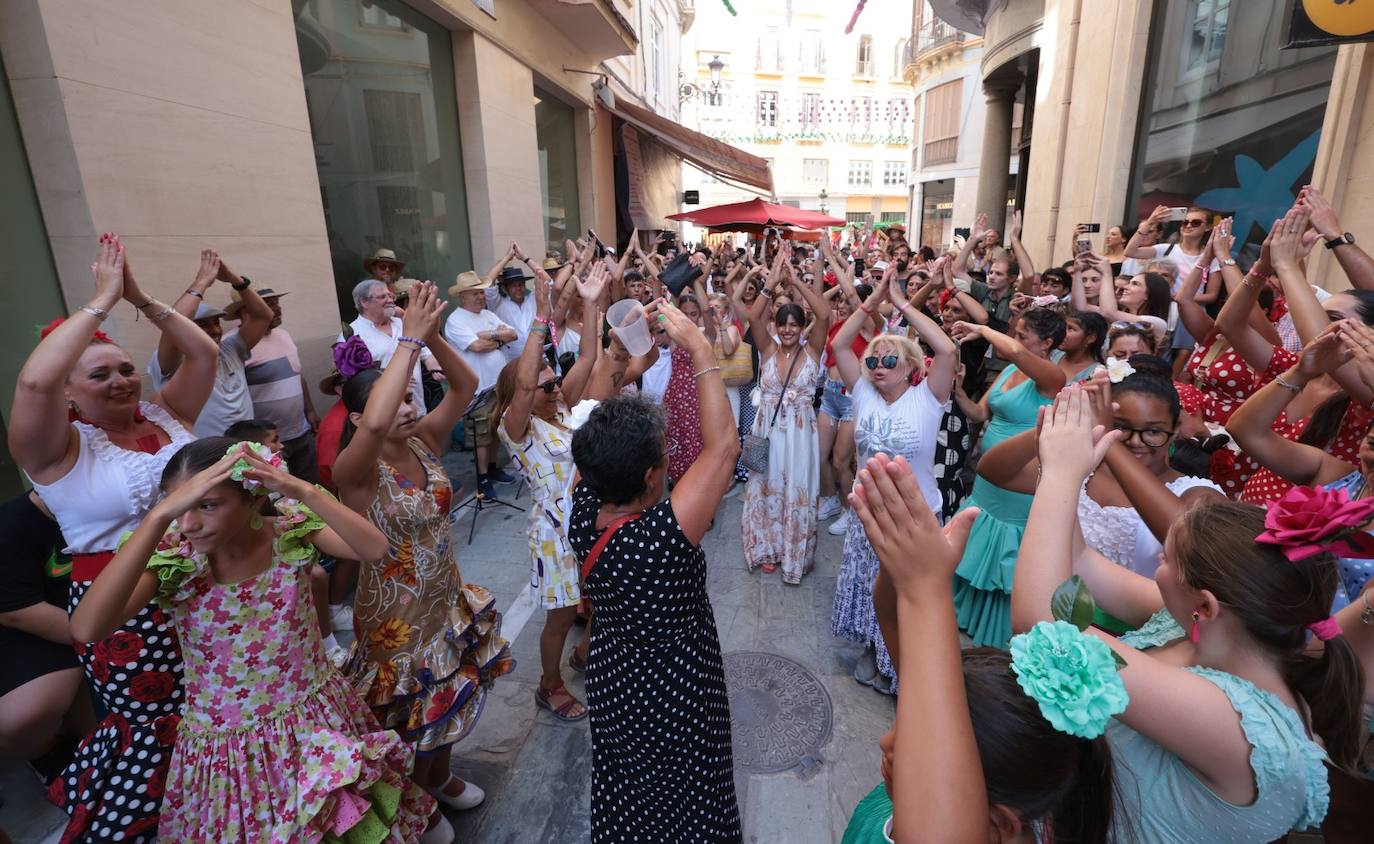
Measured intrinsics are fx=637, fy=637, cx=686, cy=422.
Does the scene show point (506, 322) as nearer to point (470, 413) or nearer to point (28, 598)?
point (470, 413)

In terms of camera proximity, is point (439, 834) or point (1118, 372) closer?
point (1118, 372)

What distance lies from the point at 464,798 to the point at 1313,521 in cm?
279

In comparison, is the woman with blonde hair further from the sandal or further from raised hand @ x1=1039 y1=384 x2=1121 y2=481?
raised hand @ x1=1039 y1=384 x2=1121 y2=481

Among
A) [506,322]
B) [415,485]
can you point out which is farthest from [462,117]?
[415,485]

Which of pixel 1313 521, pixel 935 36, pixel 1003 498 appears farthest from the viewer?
pixel 935 36

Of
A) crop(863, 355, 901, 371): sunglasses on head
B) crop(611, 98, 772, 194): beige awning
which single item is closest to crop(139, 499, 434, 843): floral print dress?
crop(863, 355, 901, 371): sunglasses on head

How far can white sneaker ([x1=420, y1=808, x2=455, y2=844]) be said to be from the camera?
2.36 m

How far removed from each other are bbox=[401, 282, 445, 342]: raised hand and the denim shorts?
3.50 m

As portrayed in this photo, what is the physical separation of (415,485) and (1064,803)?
7.15ft

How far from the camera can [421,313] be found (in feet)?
7.43

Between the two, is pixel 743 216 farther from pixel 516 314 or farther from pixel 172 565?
pixel 172 565

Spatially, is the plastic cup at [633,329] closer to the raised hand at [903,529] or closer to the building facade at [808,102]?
the raised hand at [903,529]

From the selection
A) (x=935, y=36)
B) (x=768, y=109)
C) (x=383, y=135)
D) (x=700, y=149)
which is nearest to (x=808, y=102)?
(x=768, y=109)

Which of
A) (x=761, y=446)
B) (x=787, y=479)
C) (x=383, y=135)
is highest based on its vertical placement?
(x=383, y=135)
